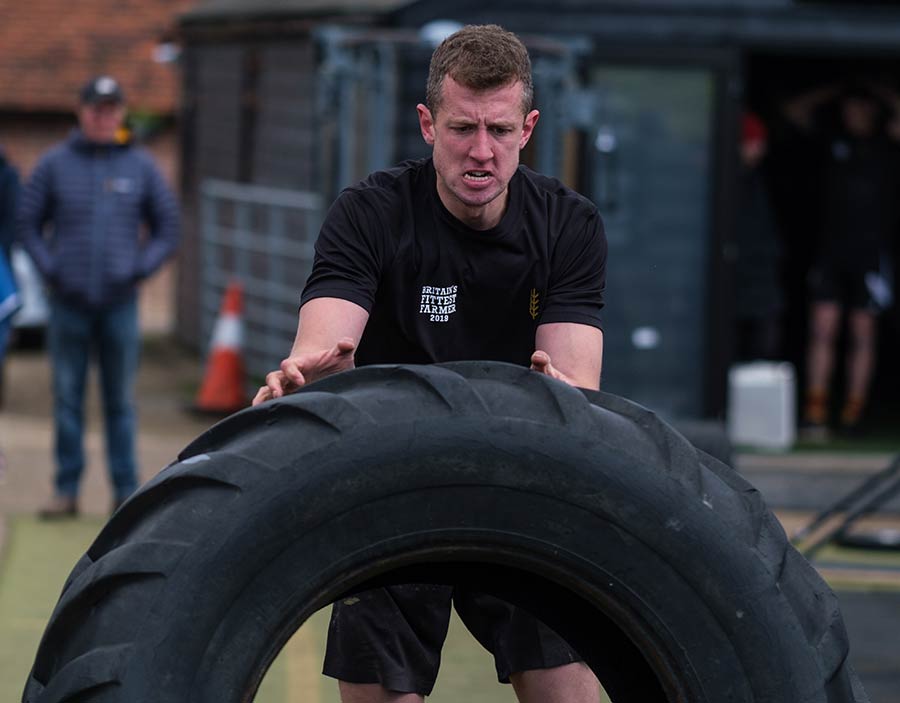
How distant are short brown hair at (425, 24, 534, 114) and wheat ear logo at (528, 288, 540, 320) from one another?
1.43ft

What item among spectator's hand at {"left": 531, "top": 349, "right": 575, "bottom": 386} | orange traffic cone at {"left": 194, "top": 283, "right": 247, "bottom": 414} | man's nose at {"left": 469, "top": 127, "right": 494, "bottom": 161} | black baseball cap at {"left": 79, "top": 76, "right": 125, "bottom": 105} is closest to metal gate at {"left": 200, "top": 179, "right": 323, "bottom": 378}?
orange traffic cone at {"left": 194, "top": 283, "right": 247, "bottom": 414}

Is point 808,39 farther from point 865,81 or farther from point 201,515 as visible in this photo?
point 201,515

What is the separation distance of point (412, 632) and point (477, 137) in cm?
114

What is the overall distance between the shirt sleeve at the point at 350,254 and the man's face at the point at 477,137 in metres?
0.18

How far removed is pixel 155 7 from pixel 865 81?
14.1 meters

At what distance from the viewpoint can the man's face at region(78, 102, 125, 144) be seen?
8406 mm

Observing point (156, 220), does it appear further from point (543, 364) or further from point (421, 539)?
point (421, 539)

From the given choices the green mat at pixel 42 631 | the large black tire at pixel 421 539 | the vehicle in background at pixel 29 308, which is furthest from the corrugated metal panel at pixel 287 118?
the large black tire at pixel 421 539

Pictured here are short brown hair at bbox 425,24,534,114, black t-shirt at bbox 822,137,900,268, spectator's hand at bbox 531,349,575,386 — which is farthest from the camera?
black t-shirt at bbox 822,137,900,268

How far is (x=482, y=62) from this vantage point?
3350 millimetres

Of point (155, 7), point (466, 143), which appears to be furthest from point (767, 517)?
point (155, 7)

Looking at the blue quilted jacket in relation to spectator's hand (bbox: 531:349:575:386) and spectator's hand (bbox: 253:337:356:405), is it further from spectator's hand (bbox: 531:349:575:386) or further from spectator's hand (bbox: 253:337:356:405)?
spectator's hand (bbox: 531:349:575:386)

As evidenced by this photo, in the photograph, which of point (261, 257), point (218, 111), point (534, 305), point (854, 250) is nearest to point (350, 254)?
point (534, 305)

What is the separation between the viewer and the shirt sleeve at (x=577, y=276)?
369 centimetres
